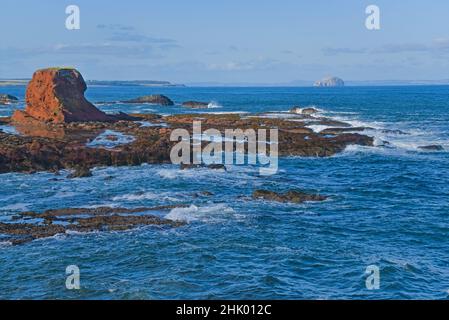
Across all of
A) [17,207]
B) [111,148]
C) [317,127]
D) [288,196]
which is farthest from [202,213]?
[317,127]

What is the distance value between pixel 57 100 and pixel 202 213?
60433 mm

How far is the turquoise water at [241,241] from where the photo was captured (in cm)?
2216

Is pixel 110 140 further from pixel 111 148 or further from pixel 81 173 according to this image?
pixel 81 173

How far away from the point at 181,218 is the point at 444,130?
6265 cm

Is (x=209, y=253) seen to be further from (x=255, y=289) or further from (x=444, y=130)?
(x=444, y=130)

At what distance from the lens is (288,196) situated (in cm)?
3791

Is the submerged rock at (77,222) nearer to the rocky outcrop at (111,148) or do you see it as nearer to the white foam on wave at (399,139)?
the rocky outcrop at (111,148)

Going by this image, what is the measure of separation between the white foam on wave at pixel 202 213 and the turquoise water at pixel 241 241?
68mm

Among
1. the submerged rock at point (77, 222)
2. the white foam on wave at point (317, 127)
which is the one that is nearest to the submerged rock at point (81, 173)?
the submerged rock at point (77, 222)

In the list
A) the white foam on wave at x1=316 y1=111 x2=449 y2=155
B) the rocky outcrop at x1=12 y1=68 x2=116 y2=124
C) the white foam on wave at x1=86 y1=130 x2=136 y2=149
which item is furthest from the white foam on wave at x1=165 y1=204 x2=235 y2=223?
the rocky outcrop at x1=12 y1=68 x2=116 y2=124

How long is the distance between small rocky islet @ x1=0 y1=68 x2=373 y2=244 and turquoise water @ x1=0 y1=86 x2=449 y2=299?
1839 millimetres

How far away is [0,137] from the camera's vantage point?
61.4 m
